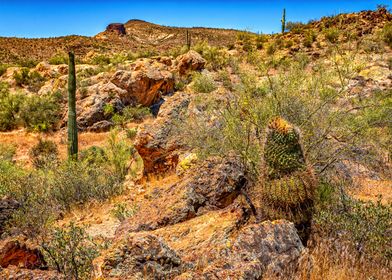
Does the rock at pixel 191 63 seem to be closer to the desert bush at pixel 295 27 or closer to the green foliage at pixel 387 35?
the desert bush at pixel 295 27

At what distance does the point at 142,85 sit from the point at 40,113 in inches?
201

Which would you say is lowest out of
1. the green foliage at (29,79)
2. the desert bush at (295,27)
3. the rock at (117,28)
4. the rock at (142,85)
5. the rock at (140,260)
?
the rock at (140,260)

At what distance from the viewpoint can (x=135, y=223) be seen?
488 cm

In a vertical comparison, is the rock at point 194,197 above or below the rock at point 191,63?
below

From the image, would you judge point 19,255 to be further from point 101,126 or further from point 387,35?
point 387,35

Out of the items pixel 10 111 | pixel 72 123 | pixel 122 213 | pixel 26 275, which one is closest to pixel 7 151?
pixel 72 123

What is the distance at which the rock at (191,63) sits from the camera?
1969 cm

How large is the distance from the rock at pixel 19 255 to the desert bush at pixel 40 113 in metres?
13.9

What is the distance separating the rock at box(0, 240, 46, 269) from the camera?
3436 millimetres

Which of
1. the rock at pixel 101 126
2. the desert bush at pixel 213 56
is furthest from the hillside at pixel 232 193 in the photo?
the desert bush at pixel 213 56

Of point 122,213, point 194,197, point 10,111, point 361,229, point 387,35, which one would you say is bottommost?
point 122,213

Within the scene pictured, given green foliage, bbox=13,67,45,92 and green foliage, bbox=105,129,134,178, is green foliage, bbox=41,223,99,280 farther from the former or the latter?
green foliage, bbox=13,67,45,92

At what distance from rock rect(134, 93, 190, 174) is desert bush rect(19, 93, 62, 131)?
30.5ft

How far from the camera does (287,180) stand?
170 inches
